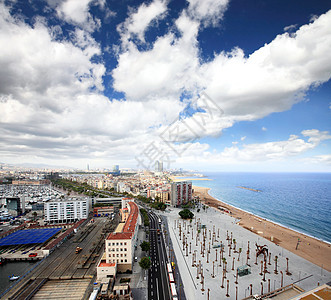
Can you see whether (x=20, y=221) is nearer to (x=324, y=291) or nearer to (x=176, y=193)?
(x=176, y=193)

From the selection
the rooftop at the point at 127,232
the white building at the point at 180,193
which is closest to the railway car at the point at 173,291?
the rooftop at the point at 127,232

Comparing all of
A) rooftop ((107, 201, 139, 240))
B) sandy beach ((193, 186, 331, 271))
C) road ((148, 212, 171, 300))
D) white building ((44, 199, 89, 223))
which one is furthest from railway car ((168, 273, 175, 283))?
white building ((44, 199, 89, 223))

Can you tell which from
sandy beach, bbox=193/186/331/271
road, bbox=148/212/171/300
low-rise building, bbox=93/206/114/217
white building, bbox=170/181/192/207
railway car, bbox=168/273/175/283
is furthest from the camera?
white building, bbox=170/181/192/207

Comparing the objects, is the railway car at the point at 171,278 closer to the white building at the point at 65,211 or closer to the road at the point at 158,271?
the road at the point at 158,271

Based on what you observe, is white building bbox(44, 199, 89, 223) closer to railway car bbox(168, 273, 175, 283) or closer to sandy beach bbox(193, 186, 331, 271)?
railway car bbox(168, 273, 175, 283)

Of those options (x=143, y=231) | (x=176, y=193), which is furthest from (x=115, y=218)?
(x=176, y=193)

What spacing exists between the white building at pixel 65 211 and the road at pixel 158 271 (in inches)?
668

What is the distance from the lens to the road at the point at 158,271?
48.0 ft

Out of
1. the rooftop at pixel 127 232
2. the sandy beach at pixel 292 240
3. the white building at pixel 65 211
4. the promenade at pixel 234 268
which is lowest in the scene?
the sandy beach at pixel 292 240

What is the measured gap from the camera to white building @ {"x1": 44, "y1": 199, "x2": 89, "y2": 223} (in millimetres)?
35281

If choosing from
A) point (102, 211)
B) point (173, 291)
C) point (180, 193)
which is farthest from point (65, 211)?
point (173, 291)

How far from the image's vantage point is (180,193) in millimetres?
47156

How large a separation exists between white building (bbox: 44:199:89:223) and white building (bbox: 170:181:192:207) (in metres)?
20.1

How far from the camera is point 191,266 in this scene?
62.0ft
